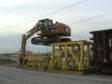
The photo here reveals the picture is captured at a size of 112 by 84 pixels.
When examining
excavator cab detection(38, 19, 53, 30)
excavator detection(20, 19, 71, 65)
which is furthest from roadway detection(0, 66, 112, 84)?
excavator cab detection(38, 19, 53, 30)

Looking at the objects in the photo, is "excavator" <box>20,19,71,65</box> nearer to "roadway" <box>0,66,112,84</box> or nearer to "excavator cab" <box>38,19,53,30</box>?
"excavator cab" <box>38,19,53,30</box>

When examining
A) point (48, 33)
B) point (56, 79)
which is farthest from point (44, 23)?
point (56, 79)

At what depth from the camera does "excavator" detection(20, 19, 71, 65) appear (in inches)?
1201

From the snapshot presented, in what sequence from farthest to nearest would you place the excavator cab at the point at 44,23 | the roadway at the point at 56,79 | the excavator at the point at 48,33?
1. the excavator cab at the point at 44,23
2. the excavator at the point at 48,33
3. the roadway at the point at 56,79

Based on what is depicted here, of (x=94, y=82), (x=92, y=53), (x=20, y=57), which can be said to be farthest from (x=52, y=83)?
(x=20, y=57)

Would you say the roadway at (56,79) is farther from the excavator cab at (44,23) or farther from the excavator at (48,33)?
the excavator cab at (44,23)

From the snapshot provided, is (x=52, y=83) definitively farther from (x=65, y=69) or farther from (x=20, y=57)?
(x=20, y=57)

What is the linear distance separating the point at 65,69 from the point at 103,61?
14.3 feet

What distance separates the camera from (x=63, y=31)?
30484 millimetres

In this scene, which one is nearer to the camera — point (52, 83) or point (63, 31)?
point (52, 83)

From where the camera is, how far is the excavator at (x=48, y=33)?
100 ft

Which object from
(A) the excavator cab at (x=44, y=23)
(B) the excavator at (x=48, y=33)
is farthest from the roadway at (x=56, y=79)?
(A) the excavator cab at (x=44, y=23)

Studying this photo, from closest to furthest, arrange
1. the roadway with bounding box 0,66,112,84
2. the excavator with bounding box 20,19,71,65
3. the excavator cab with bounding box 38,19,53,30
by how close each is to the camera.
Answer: the roadway with bounding box 0,66,112,84 → the excavator with bounding box 20,19,71,65 → the excavator cab with bounding box 38,19,53,30

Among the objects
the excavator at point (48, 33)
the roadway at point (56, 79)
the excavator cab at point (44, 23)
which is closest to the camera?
the roadway at point (56, 79)
